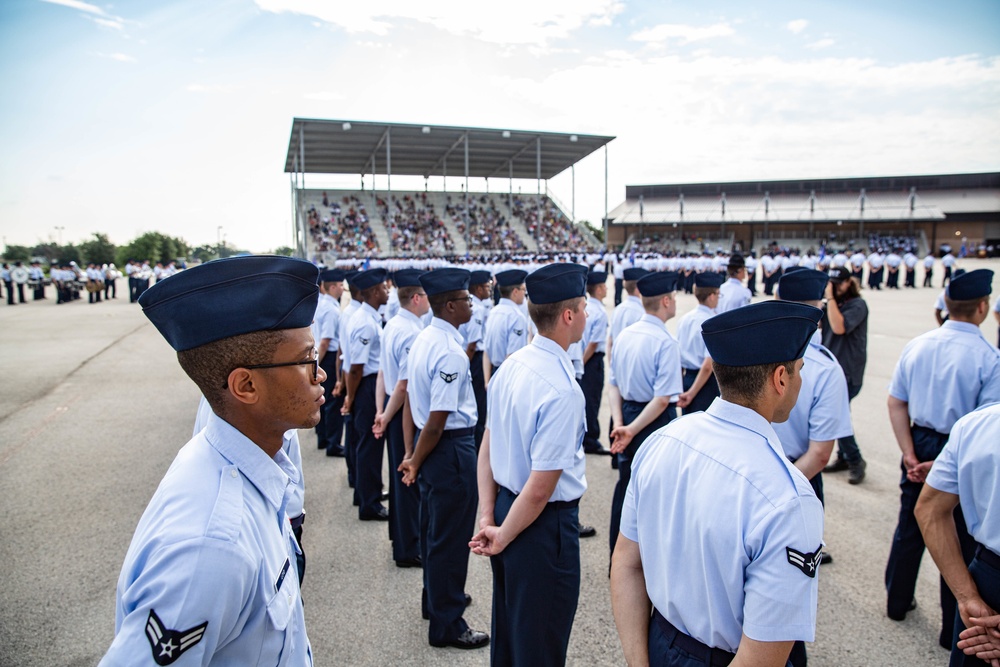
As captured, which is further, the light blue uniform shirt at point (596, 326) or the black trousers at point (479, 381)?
the black trousers at point (479, 381)

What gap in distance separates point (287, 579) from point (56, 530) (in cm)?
521

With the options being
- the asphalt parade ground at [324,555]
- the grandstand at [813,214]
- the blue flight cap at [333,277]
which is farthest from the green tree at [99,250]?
the blue flight cap at [333,277]

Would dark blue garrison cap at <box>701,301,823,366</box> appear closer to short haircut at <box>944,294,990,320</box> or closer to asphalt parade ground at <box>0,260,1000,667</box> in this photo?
asphalt parade ground at <box>0,260,1000,667</box>

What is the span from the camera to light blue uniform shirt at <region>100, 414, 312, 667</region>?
106 centimetres

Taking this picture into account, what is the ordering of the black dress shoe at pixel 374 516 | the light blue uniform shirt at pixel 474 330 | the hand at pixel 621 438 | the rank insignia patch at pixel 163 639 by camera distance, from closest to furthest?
the rank insignia patch at pixel 163 639, the hand at pixel 621 438, the black dress shoe at pixel 374 516, the light blue uniform shirt at pixel 474 330

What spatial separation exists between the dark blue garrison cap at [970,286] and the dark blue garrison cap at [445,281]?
3121 millimetres

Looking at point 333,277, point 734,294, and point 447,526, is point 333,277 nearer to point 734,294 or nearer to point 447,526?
point 447,526

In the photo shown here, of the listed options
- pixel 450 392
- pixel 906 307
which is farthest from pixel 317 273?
pixel 906 307

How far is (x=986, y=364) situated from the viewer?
3287 mm

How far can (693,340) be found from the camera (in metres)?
5.76

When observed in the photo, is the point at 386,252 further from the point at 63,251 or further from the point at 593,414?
the point at 63,251

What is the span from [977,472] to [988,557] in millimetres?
336

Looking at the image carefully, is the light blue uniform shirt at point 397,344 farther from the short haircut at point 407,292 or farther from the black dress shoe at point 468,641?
the black dress shoe at point 468,641

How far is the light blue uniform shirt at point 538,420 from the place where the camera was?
2.54 meters
